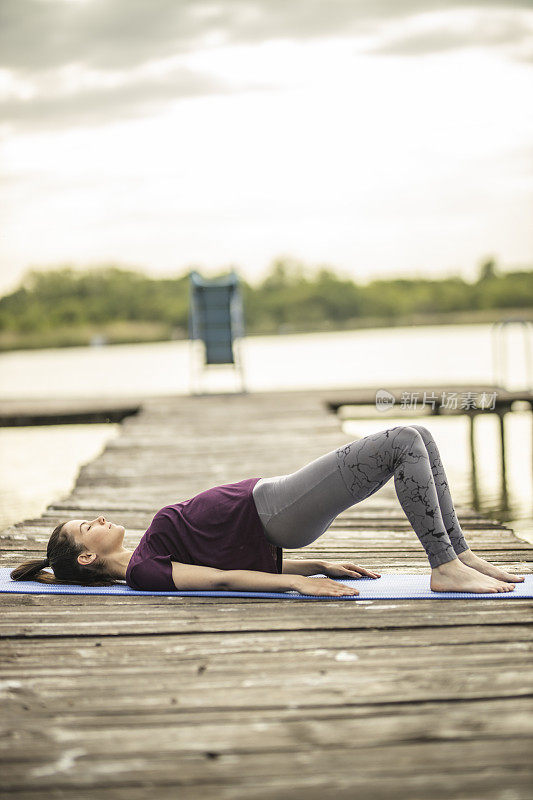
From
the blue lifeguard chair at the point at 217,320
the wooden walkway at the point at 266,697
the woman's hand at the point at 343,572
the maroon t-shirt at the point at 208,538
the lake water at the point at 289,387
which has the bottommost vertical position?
the lake water at the point at 289,387

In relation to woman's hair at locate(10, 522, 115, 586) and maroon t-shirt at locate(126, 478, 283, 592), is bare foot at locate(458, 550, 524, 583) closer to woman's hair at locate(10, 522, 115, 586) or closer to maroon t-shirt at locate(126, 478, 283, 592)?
maroon t-shirt at locate(126, 478, 283, 592)

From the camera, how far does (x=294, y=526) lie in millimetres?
2605

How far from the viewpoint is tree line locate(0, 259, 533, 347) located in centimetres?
3950

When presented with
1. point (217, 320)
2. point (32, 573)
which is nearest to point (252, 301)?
point (217, 320)

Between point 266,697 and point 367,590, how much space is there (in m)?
0.85

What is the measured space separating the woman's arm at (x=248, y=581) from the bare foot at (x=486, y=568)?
399 millimetres

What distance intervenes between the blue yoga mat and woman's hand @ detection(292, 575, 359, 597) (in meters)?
0.03

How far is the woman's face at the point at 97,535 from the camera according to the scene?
108 inches

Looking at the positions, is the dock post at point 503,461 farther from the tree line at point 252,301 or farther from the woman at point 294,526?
the tree line at point 252,301

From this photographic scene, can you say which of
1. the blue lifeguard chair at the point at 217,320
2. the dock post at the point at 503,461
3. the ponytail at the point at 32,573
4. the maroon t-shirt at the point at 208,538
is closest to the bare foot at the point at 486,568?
the maroon t-shirt at the point at 208,538

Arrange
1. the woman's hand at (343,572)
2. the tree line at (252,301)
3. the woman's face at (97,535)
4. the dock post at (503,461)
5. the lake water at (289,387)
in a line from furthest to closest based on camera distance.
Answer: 1. the tree line at (252,301)
2. the lake water at (289,387)
3. the dock post at (503,461)
4. the woman's hand at (343,572)
5. the woman's face at (97,535)

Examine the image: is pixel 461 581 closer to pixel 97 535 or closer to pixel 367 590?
pixel 367 590

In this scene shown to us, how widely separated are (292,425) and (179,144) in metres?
44.4

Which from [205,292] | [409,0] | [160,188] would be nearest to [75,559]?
[205,292]
